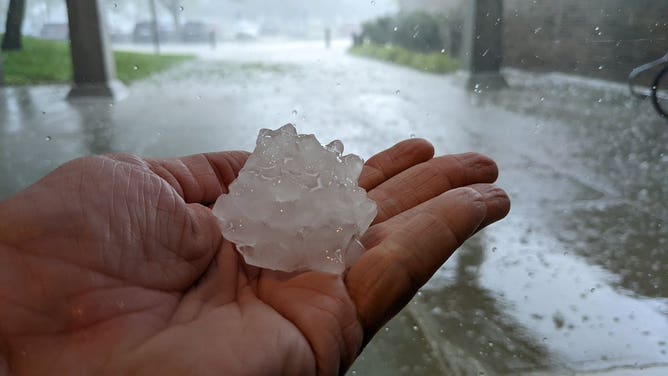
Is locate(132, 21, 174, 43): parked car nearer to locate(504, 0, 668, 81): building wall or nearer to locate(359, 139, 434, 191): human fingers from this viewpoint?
locate(504, 0, 668, 81): building wall

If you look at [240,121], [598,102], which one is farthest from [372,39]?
[598,102]

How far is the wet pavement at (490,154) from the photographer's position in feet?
4.62

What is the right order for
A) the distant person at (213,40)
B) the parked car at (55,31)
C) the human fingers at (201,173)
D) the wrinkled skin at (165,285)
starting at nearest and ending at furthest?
the wrinkled skin at (165,285) < the human fingers at (201,173) < the parked car at (55,31) < the distant person at (213,40)

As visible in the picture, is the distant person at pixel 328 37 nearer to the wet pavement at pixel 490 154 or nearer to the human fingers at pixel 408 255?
the wet pavement at pixel 490 154

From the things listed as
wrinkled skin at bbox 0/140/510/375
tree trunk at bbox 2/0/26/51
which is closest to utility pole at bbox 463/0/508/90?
wrinkled skin at bbox 0/140/510/375

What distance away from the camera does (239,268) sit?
37.9 inches

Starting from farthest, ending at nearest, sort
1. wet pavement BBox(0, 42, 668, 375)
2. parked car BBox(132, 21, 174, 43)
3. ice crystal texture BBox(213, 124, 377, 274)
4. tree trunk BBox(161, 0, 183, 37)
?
parked car BBox(132, 21, 174, 43) → tree trunk BBox(161, 0, 183, 37) → wet pavement BBox(0, 42, 668, 375) → ice crystal texture BBox(213, 124, 377, 274)

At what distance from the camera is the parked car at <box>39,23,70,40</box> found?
7.03 feet

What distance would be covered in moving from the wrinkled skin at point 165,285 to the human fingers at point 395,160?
0.22m

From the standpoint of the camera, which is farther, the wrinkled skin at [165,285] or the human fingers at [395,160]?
the human fingers at [395,160]

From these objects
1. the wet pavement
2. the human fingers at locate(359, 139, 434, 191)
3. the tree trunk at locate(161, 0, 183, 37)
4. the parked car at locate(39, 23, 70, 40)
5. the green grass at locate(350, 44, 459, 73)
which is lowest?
the wet pavement

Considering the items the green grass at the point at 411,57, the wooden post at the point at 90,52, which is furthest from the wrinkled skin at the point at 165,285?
the green grass at the point at 411,57

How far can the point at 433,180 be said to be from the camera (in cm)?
107

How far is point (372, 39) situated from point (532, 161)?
1048mm
